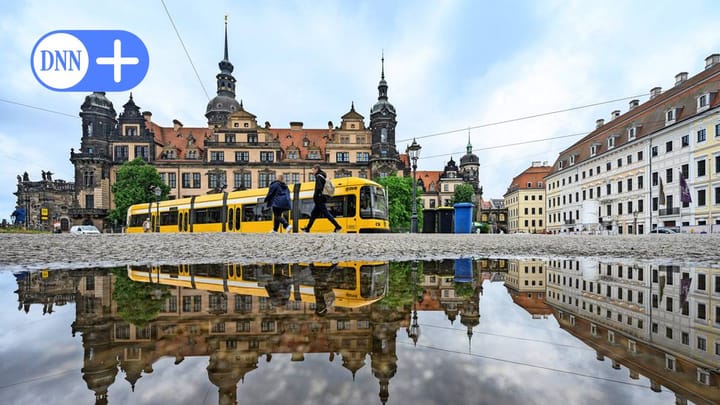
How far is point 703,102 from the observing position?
1185 inches

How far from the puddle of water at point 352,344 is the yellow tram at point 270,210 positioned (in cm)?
1263

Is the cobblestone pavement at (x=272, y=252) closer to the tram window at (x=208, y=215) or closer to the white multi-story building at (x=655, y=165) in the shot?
the tram window at (x=208, y=215)

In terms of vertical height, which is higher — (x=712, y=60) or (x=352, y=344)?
(x=712, y=60)

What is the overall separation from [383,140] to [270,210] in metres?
31.0

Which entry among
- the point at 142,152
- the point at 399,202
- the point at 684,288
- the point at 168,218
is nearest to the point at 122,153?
the point at 142,152

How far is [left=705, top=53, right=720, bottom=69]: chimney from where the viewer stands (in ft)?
112

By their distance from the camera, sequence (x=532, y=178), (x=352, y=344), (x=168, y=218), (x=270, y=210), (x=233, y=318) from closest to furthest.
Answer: (x=352, y=344) → (x=233, y=318) → (x=270, y=210) → (x=168, y=218) → (x=532, y=178)

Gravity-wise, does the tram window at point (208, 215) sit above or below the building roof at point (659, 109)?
below

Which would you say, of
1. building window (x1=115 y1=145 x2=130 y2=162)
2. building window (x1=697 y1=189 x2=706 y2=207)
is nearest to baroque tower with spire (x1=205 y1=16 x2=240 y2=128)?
building window (x1=115 y1=145 x2=130 y2=162)

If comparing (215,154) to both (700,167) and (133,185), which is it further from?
(700,167)

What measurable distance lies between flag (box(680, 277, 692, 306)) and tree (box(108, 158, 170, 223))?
4600 centimetres

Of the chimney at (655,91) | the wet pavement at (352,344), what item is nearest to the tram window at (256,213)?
the wet pavement at (352,344)

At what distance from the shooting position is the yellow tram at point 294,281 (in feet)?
5.84

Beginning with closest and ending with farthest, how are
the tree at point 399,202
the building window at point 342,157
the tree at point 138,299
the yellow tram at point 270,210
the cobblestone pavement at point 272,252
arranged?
1. the tree at point 138,299
2. the cobblestone pavement at point 272,252
3. the yellow tram at point 270,210
4. the tree at point 399,202
5. the building window at point 342,157
